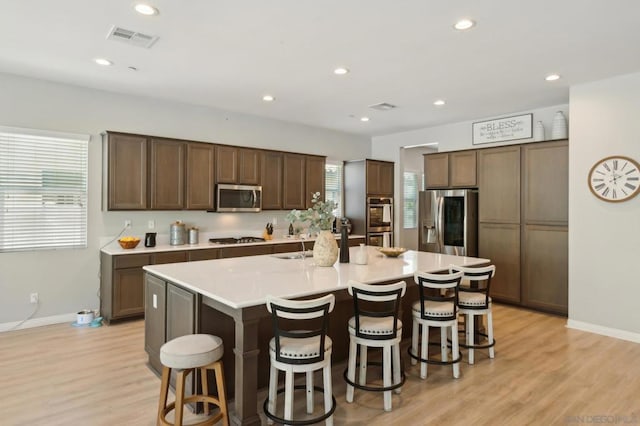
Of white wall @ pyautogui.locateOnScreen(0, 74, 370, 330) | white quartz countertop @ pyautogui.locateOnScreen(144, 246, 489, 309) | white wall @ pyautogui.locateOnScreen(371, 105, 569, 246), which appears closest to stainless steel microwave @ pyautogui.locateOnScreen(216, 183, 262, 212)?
white wall @ pyautogui.locateOnScreen(0, 74, 370, 330)

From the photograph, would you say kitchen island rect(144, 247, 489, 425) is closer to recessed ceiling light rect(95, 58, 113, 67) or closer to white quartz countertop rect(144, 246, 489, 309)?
white quartz countertop rect(144, 246, 489, 309)

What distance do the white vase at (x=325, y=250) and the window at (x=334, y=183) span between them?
12.2 feet

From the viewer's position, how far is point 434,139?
22.6ft

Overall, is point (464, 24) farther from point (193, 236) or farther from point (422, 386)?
point (193, 236)

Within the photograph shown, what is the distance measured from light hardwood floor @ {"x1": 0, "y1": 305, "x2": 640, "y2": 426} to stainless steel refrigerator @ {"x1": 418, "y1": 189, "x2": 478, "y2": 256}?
1.88 meters

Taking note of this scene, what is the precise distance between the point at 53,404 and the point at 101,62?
10.1ft

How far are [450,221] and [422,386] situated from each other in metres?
3.36

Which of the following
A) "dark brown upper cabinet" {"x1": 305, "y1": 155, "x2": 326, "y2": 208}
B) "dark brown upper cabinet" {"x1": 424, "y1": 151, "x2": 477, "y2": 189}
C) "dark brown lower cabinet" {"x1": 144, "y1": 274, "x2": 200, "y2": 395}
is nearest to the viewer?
"dark brown lower cabinet" {"x1": 144, "y1": 274, "x2": 200, "y2": 395}

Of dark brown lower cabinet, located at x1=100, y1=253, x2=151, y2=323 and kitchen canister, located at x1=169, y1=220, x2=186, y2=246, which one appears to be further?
kitchen canister, located at x1=169, y1=220, x2=186, y2=246

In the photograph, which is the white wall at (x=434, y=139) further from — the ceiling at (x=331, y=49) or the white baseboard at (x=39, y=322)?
the white baseboard at (x=39, y=322)

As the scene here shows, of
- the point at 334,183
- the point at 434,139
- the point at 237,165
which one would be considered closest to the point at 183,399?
the point at 237,165

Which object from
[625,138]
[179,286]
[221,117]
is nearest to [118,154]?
[221,117]

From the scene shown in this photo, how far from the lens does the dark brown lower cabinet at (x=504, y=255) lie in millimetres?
5312

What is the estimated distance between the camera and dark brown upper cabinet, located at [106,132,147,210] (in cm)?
463
